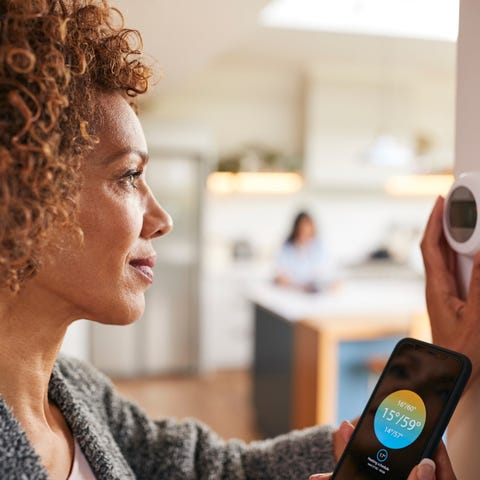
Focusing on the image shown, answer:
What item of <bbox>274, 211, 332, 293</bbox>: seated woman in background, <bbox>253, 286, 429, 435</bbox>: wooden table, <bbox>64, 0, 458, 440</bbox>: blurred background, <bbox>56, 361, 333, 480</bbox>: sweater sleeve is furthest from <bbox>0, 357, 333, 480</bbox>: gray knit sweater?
<bbox>274, 211, 332, 293</bbox>: seated woman in background

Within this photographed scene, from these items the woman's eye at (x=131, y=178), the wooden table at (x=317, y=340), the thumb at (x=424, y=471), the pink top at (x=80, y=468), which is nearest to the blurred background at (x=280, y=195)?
the wooden table at (x=317, y=340)

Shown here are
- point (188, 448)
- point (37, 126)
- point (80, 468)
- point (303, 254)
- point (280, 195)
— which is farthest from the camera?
point (280, 195)

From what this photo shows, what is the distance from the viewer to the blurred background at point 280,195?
9.87 feet

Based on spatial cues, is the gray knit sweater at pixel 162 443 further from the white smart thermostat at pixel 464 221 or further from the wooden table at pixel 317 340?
the wooden table at pixel 317 340

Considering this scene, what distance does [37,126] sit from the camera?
2.00 feet

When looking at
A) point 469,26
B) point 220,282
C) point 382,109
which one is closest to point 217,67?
point 382,109

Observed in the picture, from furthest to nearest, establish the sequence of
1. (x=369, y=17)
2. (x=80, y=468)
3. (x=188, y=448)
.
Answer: (x=369, y=17) → (x=188, y=448) → (x=80, y=468)

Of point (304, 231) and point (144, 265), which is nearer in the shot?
point (144, 265)

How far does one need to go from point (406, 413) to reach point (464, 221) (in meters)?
0.25

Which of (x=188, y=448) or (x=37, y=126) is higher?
(x=37, y=126)

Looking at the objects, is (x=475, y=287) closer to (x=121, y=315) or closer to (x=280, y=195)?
(x=121, y=315)

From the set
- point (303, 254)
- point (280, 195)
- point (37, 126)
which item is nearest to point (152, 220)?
point (37, 126)

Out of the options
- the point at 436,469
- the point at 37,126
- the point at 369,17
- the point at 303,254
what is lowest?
the point at 303,254

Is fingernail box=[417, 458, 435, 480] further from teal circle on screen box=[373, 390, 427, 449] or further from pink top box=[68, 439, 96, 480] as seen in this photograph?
pink top box=[68, 439, 96, 480]
